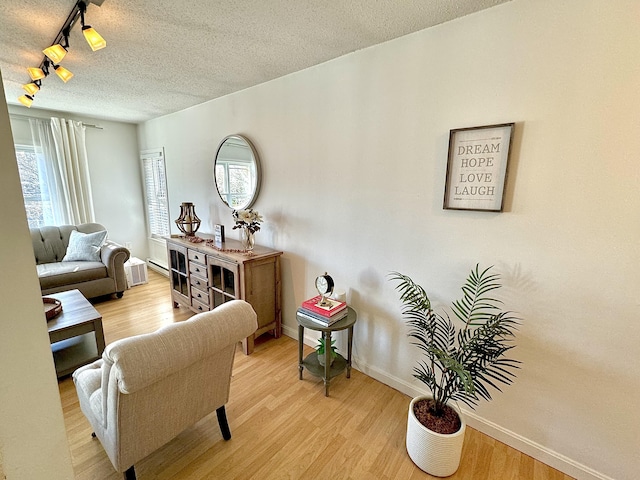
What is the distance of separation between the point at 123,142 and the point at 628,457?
19.7ft

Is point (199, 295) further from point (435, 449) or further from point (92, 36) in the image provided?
point (435, 449)

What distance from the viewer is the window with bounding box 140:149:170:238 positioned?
164 inches

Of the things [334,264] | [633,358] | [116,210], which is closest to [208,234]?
[334,264]

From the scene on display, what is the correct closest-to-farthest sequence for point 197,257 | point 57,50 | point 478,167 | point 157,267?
point 478,167
point 57,50
point 197,257
point 157,267

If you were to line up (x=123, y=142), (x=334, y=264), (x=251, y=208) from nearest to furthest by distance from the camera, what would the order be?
(x=334, y=264) < (x=251, y=208) < (x=123, y=142)

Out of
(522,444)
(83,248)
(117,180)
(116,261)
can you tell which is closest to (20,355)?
(522,444)

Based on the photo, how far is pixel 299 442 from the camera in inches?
63.2

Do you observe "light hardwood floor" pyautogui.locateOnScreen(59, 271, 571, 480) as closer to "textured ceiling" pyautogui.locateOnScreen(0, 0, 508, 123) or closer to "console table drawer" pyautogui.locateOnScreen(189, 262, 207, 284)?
"console table drawer" pyautogui.locateOnScreen(189, 262, 207, 284)

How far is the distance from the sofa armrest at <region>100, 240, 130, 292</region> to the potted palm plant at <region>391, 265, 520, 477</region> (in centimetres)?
348

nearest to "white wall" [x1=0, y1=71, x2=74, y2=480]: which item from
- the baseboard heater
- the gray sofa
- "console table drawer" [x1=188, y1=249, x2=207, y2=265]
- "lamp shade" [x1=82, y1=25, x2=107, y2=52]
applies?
"lamp shade" [x1=82, y1=25, x2=107, y2=52]

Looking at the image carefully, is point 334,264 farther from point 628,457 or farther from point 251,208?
point 628,457

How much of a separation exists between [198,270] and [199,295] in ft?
0.91

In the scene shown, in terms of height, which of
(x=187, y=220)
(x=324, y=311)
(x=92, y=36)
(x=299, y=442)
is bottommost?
(x=299, y=442)

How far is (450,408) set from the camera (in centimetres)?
151
